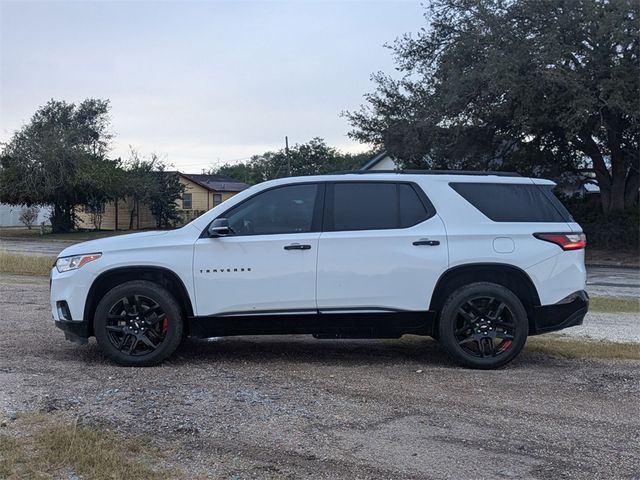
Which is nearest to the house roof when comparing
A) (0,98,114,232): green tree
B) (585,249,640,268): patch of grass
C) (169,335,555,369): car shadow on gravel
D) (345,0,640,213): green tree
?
(0,98,114,232): green tree

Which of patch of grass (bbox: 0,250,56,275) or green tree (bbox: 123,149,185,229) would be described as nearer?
patch of grass (bbox: 0,250,56,275)

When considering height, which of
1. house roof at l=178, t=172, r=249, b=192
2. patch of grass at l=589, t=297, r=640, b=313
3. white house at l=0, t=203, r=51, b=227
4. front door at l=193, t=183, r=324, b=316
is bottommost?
patch of grass at l=589, t=297, r=640, b=313

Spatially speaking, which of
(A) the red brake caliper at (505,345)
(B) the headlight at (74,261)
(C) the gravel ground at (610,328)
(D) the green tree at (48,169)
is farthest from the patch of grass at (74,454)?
(D) the green tree at (48,169)

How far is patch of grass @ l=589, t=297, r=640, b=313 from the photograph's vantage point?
11656 mm

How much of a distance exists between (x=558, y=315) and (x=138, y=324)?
3.93 metres

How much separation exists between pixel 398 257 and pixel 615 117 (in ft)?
68.6

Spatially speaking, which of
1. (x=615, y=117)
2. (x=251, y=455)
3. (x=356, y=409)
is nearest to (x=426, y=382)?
(x=356, y=409)

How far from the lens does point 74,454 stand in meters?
4.07

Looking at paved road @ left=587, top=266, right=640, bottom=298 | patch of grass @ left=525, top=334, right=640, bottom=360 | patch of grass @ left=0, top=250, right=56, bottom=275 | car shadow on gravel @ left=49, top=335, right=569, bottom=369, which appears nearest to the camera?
car shadow on gravel @ left=49, top=335, right=569, bottom=369

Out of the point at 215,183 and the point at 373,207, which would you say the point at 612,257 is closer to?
the point at 373,207

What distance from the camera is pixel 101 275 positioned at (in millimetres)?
6527

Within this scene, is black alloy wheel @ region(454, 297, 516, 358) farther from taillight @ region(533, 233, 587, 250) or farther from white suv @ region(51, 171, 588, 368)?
taillight @ region(533, 233, 587, 250)

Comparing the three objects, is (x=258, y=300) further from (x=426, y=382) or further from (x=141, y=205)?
(x=141, y=205)

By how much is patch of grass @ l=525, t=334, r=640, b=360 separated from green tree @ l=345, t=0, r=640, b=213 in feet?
51.8
